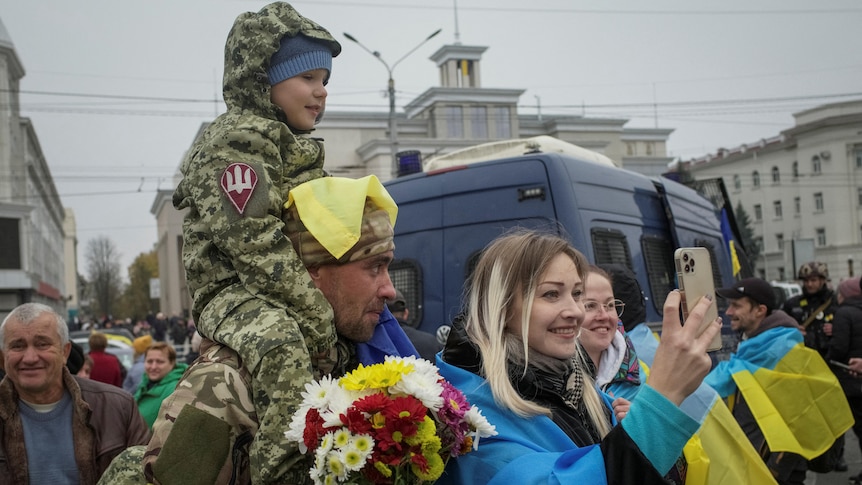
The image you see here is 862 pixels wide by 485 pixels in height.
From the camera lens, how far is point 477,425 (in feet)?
7.11

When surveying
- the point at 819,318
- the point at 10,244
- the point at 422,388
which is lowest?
the point at 819,318

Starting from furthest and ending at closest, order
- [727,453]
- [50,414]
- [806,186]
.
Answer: [806,186]
[50,414]
[727,453]

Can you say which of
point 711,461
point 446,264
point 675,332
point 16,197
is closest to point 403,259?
point 446,264

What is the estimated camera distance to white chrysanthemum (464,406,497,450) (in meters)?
2.16

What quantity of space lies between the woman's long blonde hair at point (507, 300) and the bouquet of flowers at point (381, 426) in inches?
13.8

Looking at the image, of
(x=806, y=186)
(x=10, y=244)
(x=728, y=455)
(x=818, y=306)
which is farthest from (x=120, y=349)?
(x=806, y=186)

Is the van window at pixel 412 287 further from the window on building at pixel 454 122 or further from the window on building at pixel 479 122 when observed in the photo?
the window on building at pixel 479 122

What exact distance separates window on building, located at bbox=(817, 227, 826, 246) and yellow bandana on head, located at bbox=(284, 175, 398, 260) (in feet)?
256

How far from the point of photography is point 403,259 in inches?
284

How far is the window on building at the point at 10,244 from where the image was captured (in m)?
41.1

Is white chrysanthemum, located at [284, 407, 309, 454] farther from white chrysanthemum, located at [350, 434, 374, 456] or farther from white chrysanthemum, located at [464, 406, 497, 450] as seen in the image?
white chrysanthemum, located at [464, 406, 497, 450]

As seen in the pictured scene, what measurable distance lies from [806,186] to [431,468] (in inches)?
3103

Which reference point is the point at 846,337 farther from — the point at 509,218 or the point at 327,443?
the point at 327,443

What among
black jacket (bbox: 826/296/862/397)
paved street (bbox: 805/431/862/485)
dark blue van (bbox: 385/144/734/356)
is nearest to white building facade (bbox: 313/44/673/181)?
paved street (bbox: 805/431/862/485)
